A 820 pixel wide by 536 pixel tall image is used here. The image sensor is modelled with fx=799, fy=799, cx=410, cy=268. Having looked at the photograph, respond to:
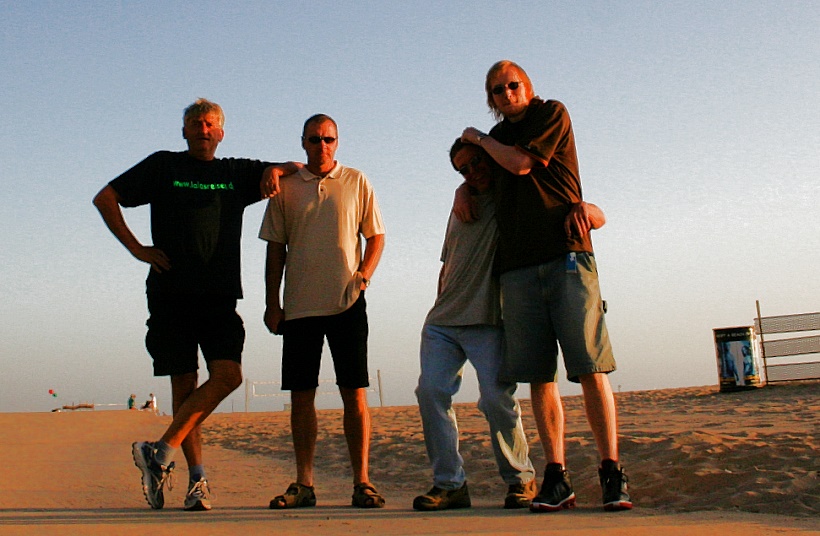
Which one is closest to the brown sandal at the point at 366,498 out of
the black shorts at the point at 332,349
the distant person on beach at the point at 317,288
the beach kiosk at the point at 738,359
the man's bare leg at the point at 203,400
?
the distant person on beach at the point at 317,288

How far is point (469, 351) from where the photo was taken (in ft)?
13.4

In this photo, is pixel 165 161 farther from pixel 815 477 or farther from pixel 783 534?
pixel 815 477

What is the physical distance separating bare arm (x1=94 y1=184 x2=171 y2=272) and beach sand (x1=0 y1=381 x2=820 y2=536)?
4.21 feet

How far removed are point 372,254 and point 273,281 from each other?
569 mm

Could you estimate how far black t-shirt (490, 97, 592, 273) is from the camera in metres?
3.70

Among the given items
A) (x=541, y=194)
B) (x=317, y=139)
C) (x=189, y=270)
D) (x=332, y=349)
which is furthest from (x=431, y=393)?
(x=317, y=139)

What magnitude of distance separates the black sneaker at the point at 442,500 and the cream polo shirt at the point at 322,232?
1.05m

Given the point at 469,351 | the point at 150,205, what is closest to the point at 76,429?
the point at 150,205

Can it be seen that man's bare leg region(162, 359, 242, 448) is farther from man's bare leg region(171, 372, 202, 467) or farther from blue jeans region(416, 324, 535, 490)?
blue jeans region(416, 324, 535, 490)

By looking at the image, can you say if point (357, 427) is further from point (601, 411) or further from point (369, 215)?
point (601, 411)

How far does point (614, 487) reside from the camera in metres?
3.51

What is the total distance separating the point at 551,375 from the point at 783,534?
1.21 metres

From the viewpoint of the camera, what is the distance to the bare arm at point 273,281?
172 inches

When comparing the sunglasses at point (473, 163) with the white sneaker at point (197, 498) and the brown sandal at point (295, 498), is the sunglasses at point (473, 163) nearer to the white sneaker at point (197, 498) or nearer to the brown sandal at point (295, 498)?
the brown sandal at point (295, 498)
